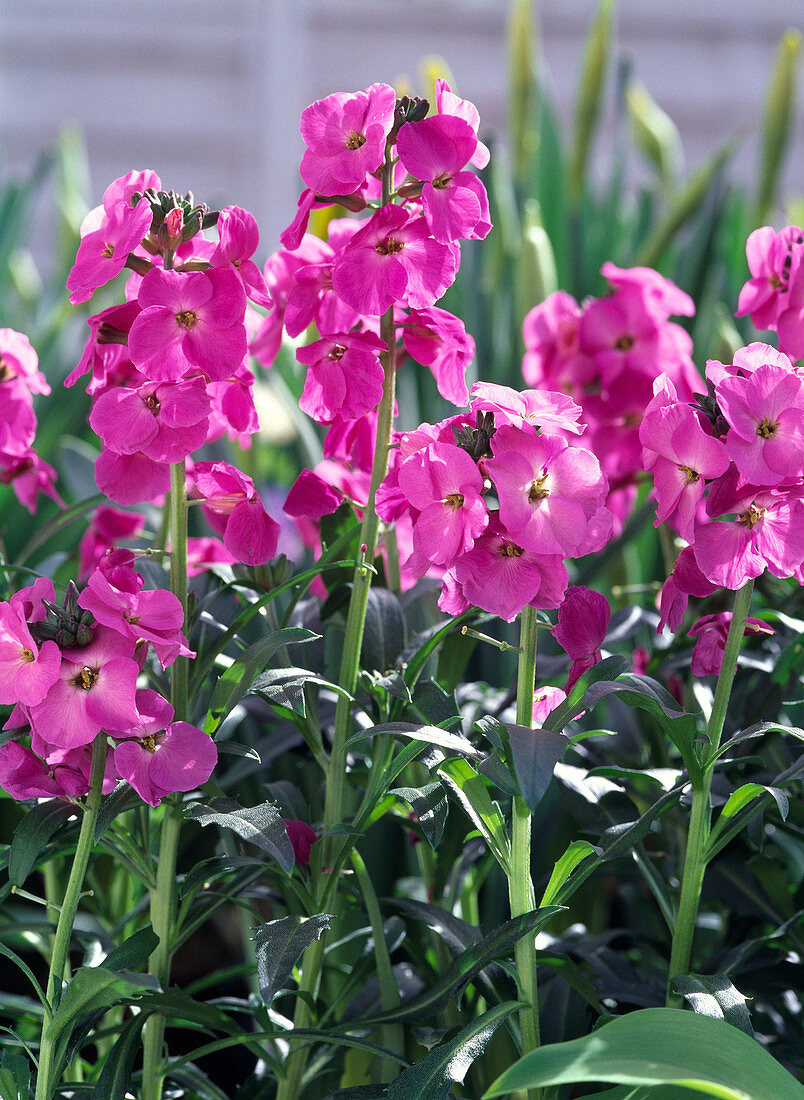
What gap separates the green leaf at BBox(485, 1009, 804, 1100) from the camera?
0.39m

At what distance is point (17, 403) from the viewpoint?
0.65 metres

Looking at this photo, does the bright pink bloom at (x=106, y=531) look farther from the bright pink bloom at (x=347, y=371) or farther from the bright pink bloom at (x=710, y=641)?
the bright pink bloom at (x=710, y=641)

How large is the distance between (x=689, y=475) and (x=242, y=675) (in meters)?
0.25

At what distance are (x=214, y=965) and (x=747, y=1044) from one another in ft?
2.82

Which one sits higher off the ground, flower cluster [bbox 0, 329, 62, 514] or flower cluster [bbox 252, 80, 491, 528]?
flower cluster [bbox 252, 80, 491, 528]

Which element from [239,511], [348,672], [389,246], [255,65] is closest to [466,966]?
[348,672]

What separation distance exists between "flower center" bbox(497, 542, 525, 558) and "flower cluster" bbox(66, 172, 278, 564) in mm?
141

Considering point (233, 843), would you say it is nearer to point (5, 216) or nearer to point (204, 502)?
point (204, 502)

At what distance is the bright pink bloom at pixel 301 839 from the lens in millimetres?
569

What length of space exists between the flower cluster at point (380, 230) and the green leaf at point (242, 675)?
0.09m

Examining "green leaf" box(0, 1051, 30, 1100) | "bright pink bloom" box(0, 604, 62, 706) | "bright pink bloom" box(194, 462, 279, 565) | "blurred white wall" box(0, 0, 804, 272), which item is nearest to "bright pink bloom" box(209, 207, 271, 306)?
"bright pink bloom" box(194, 462, 279, 565)

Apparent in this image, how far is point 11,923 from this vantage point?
0.65m

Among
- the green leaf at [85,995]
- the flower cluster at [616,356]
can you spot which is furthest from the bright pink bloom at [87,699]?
the flower cluster at [616,356]

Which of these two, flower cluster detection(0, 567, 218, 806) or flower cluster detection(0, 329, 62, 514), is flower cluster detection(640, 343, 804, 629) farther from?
flower cluster detection(0, 329, 62, 514)
